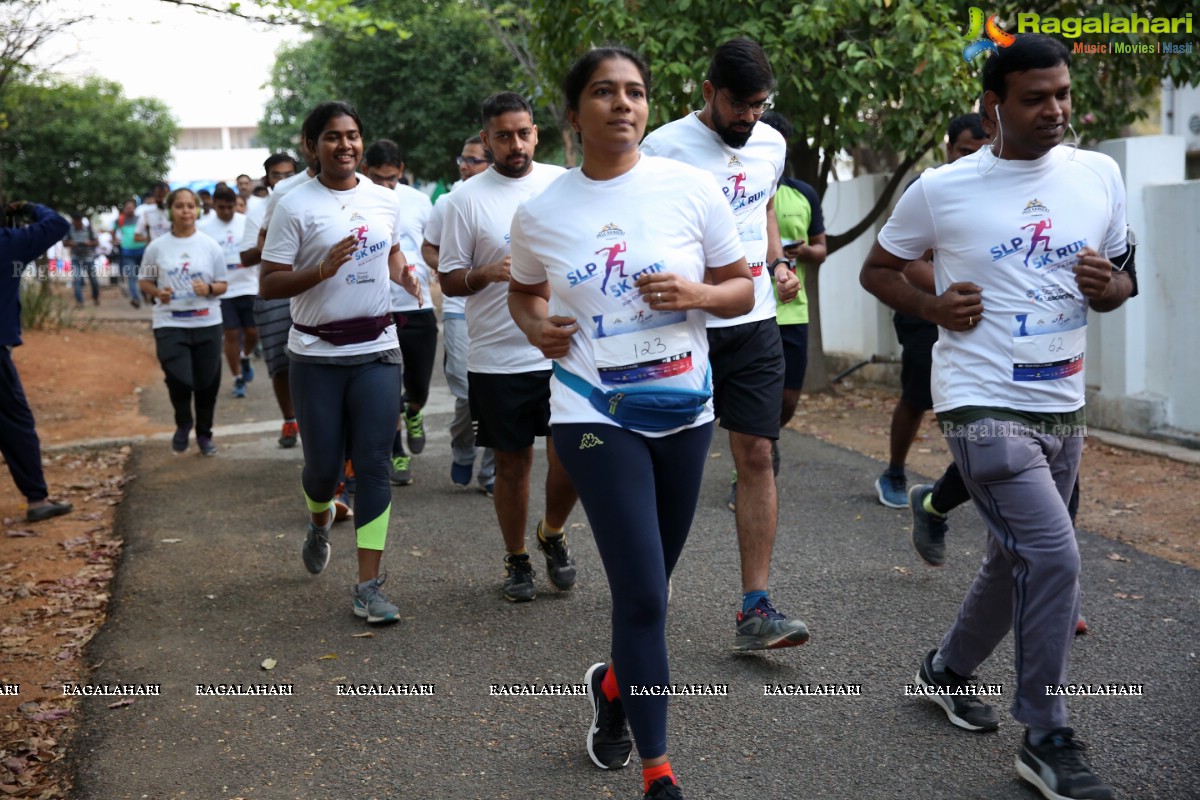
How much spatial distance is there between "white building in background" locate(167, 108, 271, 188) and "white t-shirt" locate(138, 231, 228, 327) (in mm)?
69012

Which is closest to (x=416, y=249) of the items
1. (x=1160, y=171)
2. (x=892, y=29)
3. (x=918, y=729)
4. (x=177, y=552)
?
(x=177, y=552)

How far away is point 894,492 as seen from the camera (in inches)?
288

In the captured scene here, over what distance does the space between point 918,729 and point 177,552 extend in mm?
4393

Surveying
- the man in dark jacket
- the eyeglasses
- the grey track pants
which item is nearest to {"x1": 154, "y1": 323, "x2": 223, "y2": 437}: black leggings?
the man in dark jacket

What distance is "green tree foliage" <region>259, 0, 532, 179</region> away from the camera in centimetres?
2541

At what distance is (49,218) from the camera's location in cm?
775

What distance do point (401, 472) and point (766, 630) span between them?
14.2 feet

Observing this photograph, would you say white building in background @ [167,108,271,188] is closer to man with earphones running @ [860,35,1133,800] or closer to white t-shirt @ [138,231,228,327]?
white t-shirt @ [138,231,228,327]

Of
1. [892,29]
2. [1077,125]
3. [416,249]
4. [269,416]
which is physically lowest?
[269,416]

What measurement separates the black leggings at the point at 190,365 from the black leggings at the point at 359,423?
170 inches

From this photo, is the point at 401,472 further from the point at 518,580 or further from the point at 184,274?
the point at 518,580

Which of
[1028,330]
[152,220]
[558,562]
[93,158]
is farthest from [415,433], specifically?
[93,158]

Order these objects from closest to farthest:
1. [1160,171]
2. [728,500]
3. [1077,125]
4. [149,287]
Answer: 1. [728,500]
2. [1160,171]
3. [149,287]
4. [1077,125]

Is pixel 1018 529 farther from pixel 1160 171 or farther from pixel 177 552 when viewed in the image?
pixel 1160 171
